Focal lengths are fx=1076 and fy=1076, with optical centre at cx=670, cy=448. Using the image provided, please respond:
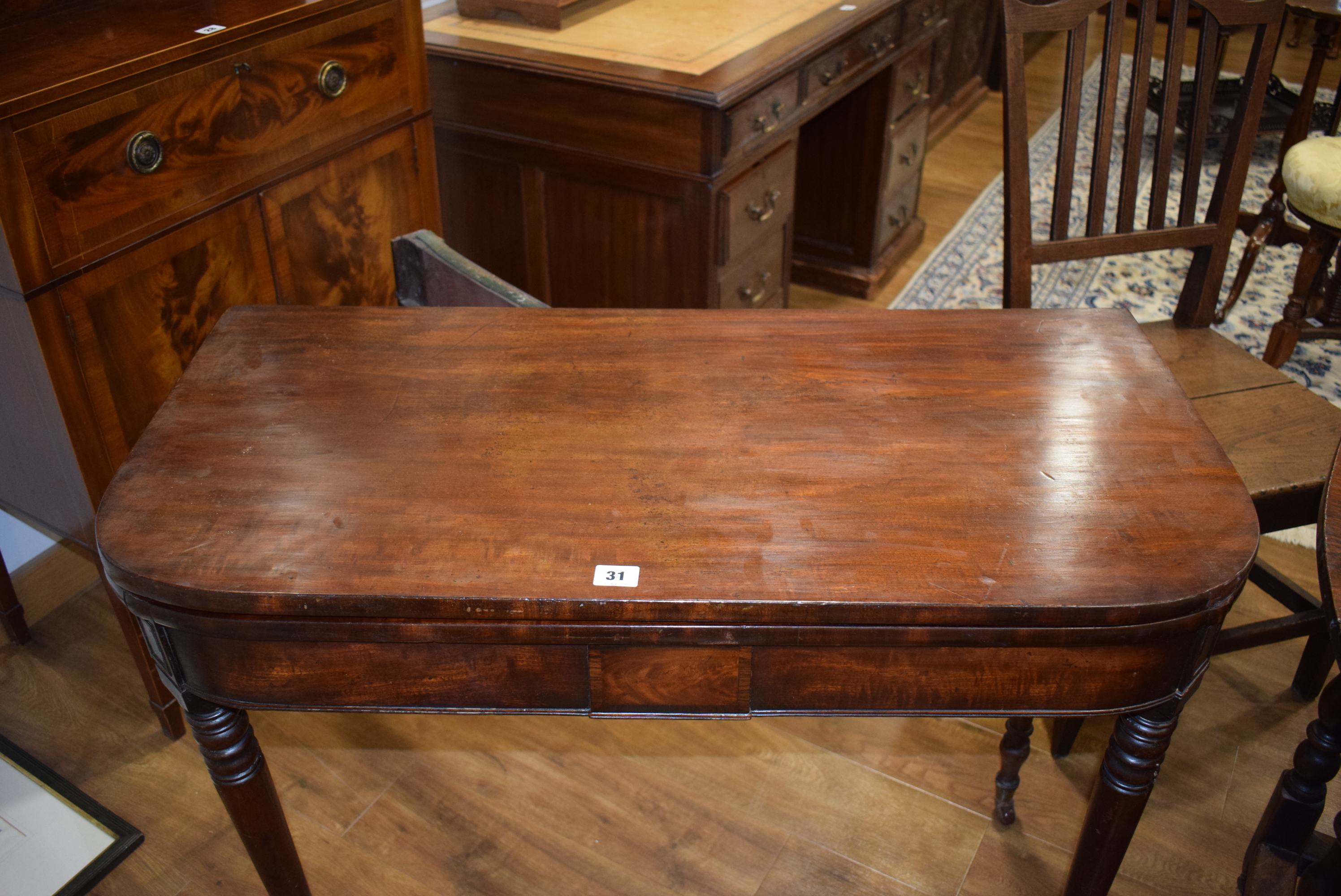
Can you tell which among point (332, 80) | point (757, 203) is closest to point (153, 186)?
point (332, 80)

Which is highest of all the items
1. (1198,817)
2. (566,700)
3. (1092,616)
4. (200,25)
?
(200,25)

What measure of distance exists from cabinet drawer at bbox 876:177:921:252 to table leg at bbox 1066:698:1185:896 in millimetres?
2429

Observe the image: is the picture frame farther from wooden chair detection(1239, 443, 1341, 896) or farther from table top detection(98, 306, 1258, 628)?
wooden chair detection(1239, 443, 1341, 896)

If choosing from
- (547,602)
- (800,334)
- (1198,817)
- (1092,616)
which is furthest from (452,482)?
(1198,817)

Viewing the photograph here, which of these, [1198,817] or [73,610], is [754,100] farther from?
[73,610]

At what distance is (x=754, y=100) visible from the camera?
2354 millimetres

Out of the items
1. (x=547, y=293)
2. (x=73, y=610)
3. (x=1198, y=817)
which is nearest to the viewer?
(x=1198, y=817)

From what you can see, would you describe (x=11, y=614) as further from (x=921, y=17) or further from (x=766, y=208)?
(x=921, y=17)

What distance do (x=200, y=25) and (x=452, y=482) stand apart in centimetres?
Answer: 93

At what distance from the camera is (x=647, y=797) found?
6.11 ft

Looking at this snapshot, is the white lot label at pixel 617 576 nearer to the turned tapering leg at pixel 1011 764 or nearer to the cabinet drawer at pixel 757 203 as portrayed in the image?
the turned tapering leg at pixel 1011 764

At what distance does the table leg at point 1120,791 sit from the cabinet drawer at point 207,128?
4.80 feet

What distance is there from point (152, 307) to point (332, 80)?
486 millimetres

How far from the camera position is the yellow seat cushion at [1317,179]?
2.65 metres
